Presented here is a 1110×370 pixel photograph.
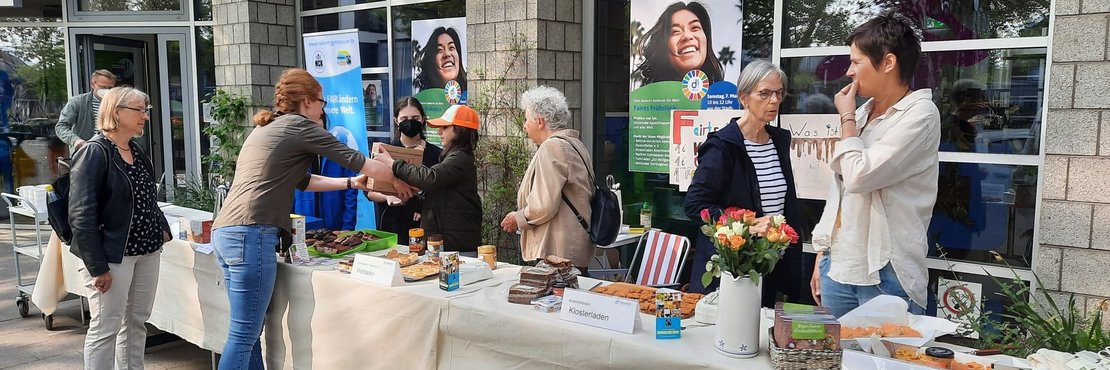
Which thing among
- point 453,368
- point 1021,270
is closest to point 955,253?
point 1021,270

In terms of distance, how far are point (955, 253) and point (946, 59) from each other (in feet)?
3.37

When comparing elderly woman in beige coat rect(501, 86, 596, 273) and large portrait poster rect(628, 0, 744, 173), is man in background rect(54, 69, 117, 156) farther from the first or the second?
elderly woman in beige coat rect(501, 86, 596, 273)

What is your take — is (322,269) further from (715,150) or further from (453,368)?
(715,150)

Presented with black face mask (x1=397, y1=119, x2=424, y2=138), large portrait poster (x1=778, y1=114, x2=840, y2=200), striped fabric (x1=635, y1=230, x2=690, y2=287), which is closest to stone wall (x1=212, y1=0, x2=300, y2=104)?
black face mask (x1=397, y1=119, x2=424, y2=138)

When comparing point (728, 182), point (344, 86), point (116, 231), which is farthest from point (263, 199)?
point (344, 86)

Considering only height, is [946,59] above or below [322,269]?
above

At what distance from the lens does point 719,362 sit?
6.95 feet

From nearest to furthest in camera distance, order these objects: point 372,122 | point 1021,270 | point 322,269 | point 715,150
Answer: point 715,150, point 322,269, point 1021,270, point 372,122

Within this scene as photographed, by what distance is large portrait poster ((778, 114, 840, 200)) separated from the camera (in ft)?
14.2

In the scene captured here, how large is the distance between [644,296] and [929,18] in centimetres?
249

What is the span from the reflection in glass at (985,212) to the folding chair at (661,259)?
1.30 meters

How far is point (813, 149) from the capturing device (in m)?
4.38

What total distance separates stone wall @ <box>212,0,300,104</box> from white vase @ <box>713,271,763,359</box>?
6.36m

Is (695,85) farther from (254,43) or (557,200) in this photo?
(254,43)
